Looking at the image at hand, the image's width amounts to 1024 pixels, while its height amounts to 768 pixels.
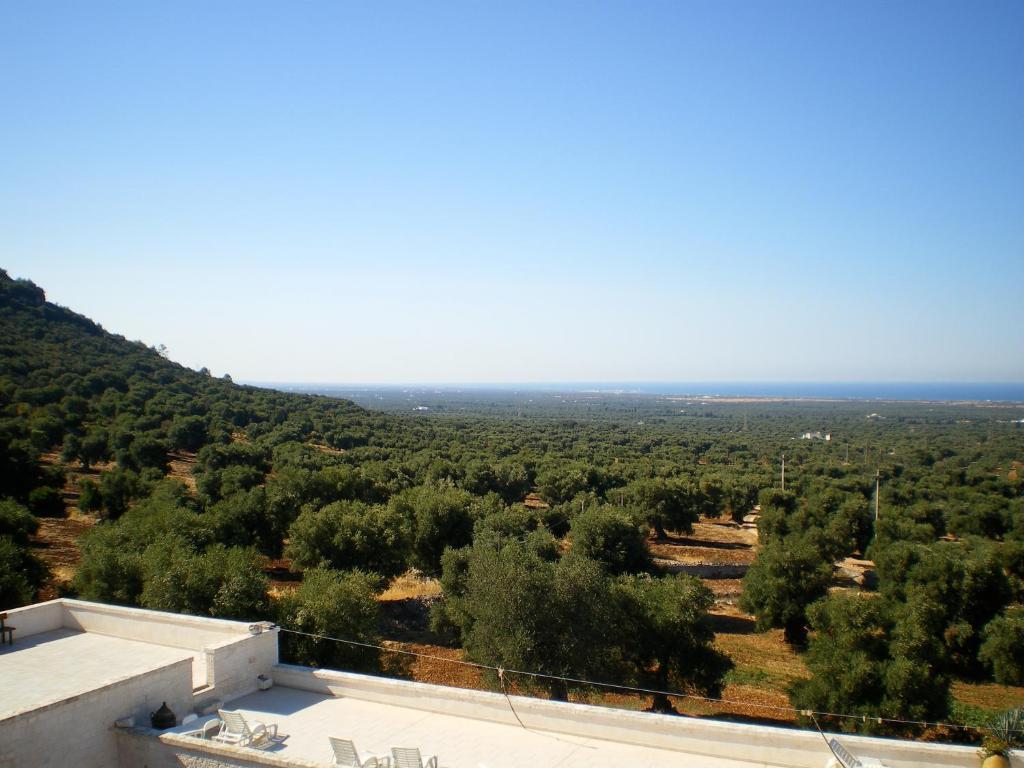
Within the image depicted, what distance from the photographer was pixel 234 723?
26.5 feet

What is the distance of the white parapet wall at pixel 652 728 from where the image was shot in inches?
291

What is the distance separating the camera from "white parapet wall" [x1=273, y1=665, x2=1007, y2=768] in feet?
24.3

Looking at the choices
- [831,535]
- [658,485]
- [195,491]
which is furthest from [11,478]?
[831,535]

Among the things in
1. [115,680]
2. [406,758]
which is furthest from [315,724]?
[115,680]

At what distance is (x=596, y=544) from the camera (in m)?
25.2

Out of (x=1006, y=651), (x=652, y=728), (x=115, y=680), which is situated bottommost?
(x=1006, y=651)

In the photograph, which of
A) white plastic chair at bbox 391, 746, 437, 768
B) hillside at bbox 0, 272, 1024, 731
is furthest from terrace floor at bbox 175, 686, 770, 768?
hillside at bbox 0, 272, 1024, 731

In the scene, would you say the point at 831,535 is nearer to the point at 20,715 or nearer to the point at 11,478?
the point at 20,715

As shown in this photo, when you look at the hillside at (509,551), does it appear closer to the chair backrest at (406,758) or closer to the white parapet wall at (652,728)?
the white parapet wall at (652,728)

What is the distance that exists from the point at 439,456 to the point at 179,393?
89.4 feet

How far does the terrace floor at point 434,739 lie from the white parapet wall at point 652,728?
100 mm

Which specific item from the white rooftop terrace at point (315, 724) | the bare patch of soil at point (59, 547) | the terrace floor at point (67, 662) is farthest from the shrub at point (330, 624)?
the bare patch of soil at point (59, 547)

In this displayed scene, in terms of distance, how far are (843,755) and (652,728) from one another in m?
2.22

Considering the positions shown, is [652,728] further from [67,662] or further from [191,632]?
[67,662]
